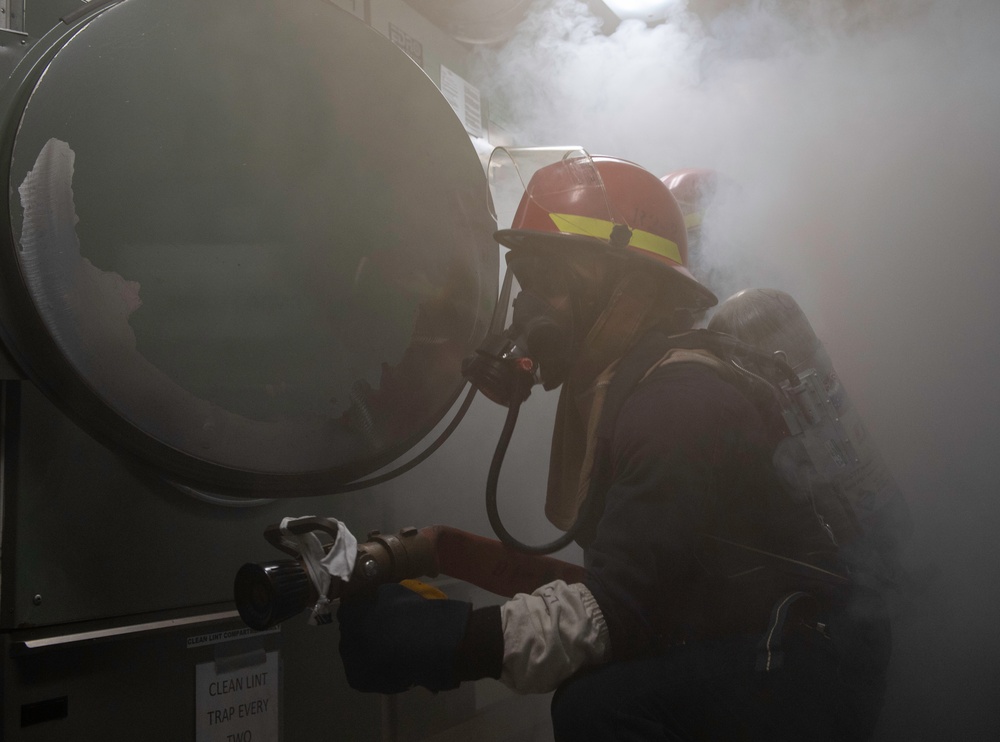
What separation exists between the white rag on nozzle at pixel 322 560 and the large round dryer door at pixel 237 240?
131 millimetres

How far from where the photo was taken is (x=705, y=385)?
1.08 meters

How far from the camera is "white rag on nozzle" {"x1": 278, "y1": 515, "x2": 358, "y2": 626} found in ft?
3.10

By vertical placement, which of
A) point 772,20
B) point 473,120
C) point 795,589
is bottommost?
point 795,589

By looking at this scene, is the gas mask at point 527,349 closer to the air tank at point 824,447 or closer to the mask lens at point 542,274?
the mask lens at point 542,274

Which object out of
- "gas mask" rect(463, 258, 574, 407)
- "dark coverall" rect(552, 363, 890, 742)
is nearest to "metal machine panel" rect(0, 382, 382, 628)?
"gas mask" rect(463, 258, 574, 407)

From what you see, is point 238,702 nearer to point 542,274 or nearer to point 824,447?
point 542,274

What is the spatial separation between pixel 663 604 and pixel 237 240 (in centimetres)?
76

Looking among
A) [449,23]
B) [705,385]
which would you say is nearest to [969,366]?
[705,385]

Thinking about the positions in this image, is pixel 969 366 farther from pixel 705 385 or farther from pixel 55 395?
pixel 55 395

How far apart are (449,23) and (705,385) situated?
3.83 feet

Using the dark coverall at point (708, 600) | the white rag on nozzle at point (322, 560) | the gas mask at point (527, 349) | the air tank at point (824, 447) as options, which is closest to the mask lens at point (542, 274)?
the gas mask at point (527, 349)

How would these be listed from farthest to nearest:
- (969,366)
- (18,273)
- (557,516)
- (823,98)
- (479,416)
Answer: (823,98)
(969,366)
(479,416)
(557,516)
(18,273)

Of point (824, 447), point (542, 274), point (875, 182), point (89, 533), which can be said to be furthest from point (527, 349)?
point (875, 182)

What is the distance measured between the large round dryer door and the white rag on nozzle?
0.43 ft
